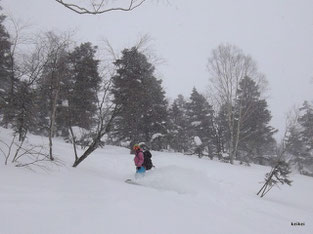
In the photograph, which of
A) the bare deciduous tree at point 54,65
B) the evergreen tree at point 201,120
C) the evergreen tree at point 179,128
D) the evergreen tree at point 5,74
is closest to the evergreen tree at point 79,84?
the bare deciduous tree at point 54,65

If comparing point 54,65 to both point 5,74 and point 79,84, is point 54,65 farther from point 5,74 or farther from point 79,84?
point 5,74

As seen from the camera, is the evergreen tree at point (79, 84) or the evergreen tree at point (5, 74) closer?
the evergreen tree at point (5, 74)

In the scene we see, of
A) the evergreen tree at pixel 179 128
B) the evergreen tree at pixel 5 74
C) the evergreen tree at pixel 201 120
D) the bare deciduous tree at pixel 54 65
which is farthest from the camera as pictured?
the evergreen tree at pixel 201 120

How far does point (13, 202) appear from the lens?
332 cm

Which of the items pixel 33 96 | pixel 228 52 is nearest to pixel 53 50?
pixel 33 96

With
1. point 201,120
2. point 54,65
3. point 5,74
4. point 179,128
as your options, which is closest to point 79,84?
point 54,65

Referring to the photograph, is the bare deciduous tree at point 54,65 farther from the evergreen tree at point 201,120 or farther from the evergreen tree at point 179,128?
the evergreen tree at point 201,120

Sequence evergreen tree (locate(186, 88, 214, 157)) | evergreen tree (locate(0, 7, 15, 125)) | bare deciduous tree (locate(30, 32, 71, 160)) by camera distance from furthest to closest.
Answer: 1. evergreen tree (locate(186, 88, 214, 157))
2. bare deciduous tree (locate(30, 32, 71, 160))
3. evergreen tree (locate(0, 7, 15, 125))

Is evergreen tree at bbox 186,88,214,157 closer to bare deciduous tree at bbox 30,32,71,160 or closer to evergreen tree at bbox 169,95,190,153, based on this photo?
evergreen tree at bbox 169,95,190,153

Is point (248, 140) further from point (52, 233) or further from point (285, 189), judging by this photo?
point (52, 233)

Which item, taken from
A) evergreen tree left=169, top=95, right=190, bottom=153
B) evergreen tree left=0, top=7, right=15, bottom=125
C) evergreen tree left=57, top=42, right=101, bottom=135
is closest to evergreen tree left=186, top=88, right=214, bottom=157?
evergreen tree left=169, top=95, right=190, bottom=153

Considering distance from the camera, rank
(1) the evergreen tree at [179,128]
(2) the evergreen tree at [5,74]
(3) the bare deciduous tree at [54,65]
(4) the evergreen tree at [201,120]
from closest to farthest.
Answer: (2) the evergreen tree at [5,74]
(3) the bare deciduous tree at [54,65]
(1) the evergreen tree at [179,128]
(4) the evergreen tree at [201,120]

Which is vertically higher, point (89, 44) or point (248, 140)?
point (89, 44)

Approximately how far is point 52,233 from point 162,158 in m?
15.4
